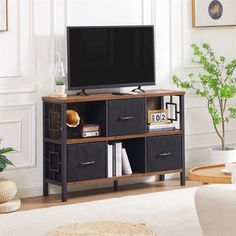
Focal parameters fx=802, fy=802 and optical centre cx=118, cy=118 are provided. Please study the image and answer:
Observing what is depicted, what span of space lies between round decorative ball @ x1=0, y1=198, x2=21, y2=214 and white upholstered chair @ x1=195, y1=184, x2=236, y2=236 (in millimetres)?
1995

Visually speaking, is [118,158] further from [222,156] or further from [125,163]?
[222,156]

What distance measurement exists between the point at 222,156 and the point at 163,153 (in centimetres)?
66

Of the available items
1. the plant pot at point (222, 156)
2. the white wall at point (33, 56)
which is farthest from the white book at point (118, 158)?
the plant pot at point (222, 156)

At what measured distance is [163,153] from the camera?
6.80 metres

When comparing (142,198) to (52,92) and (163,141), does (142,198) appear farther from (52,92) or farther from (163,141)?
(52,92)

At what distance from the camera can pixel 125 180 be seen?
23.0 feet

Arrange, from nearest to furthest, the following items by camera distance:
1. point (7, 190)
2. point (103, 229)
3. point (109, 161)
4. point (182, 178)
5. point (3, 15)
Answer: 1. point (103, 229)
2. point (7, 190)
3. point (3, 15)
4. point (109, 161)
5. point (182, 178)

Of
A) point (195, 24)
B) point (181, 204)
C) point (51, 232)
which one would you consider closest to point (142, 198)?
point (181, 204)

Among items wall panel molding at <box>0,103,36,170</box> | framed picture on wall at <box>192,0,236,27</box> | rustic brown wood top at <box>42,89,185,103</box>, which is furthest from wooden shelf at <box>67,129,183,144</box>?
framed picture on wall at <box>192,0,236,27</box>

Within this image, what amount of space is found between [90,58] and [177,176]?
5.00 ft

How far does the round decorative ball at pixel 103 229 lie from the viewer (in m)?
5.16

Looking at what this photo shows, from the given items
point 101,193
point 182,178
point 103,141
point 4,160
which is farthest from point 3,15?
point 182,178

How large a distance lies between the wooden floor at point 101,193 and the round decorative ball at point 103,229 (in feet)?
2.91

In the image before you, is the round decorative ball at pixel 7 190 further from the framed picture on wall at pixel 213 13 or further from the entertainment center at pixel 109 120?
the framed picture on wall at pixel 213 13
